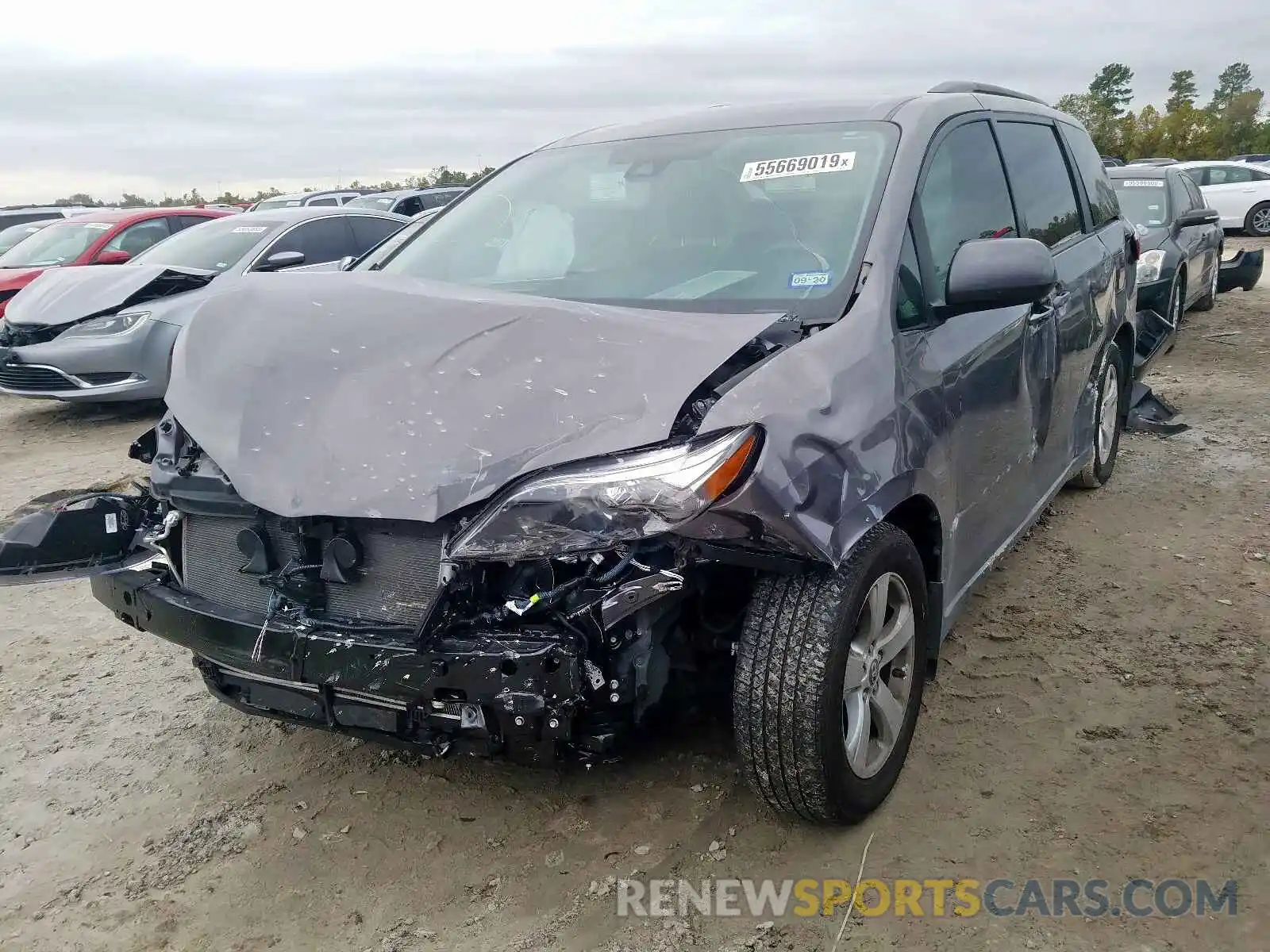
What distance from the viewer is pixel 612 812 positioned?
2.71 metres

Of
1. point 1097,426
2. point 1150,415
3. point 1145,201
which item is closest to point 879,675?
point 1097,426

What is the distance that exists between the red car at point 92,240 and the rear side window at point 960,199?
860 centimetres

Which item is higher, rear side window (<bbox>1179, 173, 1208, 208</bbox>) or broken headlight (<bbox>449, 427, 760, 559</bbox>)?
rear side window (<bbox>1179, 173, 1208, 208</bbox>)

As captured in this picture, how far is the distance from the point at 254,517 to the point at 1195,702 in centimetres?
283

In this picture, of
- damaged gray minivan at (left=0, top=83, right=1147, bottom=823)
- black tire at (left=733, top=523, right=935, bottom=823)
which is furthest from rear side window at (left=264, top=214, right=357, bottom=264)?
black tire at (left=733, top=523, right=935, bottom=823)

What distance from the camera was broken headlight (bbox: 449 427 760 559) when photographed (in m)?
2.03

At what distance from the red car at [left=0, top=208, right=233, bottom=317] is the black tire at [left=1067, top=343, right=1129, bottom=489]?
8.46 metres

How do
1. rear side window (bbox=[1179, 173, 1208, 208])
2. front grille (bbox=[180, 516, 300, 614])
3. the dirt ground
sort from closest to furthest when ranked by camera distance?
the dirt ground < front grille (bbox=[180, 516, 300, 614]) < rear side window (bbox=[1179, 173, 1208, 208])

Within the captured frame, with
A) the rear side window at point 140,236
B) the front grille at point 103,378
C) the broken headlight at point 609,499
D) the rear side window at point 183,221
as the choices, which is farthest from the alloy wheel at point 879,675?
the rear side window at point 183,221

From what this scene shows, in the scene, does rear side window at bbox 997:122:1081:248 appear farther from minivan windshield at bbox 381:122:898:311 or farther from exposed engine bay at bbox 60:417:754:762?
exposed engine bay at bbox 60:417:754:762

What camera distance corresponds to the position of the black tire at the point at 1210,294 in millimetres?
10852

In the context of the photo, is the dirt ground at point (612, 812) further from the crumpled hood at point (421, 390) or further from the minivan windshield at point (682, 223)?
the minivan windshield at point (682, 223)

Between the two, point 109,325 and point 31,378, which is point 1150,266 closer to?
point 109,325

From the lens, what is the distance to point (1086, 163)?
4.66 meters
